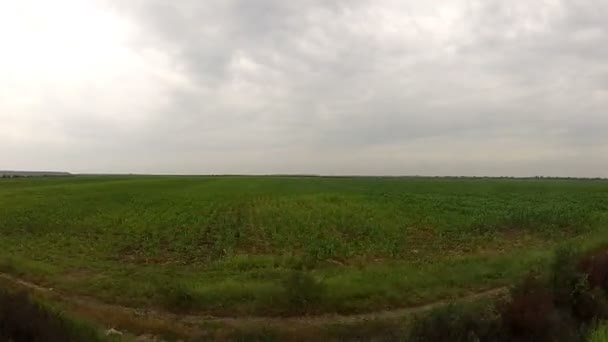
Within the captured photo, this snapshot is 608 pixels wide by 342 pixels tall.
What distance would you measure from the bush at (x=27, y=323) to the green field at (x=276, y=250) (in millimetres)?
6567

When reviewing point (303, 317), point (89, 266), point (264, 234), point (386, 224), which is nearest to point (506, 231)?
point (386, 224)

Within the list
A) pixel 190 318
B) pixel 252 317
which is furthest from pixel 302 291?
pixel 190 318

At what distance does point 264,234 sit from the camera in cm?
2833

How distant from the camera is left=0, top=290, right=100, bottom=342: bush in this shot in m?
7.43

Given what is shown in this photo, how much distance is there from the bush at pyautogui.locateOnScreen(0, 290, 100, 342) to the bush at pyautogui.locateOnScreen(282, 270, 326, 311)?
6.86 meters

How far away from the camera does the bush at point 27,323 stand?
24.4ft

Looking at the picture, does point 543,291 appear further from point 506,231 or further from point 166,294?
point 506,231

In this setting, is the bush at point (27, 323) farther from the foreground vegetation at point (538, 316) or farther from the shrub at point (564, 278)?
the shrub at point (564, 278)

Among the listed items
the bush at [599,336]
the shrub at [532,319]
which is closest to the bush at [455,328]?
the shrub at [532,319]

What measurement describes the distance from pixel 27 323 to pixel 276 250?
16.6 m

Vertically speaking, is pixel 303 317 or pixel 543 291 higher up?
pixel 543 291

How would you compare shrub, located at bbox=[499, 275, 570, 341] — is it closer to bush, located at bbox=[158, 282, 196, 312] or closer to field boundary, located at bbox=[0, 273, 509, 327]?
field boundary, located at bbox=[0, 273, 509, 327]

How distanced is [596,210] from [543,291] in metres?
35.5

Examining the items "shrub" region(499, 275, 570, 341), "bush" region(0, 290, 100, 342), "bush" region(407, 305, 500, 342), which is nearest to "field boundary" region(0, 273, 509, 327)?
"shrub" region(499, 275, 570, 341)
